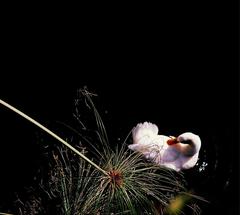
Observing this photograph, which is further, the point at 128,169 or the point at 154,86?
the point at 154,86

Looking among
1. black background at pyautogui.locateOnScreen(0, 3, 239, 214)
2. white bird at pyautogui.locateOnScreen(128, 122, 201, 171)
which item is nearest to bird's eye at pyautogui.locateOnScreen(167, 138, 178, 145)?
white bird at pyautogui.locateOnScreen(128, 122, 201, 171)

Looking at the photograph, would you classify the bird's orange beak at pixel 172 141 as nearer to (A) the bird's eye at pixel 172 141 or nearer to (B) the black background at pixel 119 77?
(A) the bird's eye at pixel 172 141

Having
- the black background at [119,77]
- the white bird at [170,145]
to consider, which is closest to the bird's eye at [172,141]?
the white bird at [170,145]

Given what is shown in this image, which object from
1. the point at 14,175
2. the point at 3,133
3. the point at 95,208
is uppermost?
the point at 3,133

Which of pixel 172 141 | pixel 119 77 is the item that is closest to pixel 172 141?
pixel 172 141

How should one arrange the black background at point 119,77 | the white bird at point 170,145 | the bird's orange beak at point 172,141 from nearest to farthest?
the white bird at point 170,145, the bird's orange beak at point 172,141, the black background at point 119,77

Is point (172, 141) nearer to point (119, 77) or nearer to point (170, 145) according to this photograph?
point (170, 145)

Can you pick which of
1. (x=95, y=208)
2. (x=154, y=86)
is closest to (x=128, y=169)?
(x=95, y=208)

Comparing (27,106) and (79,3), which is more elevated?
(79,3)

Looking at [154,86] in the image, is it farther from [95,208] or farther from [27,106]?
[95,208]
